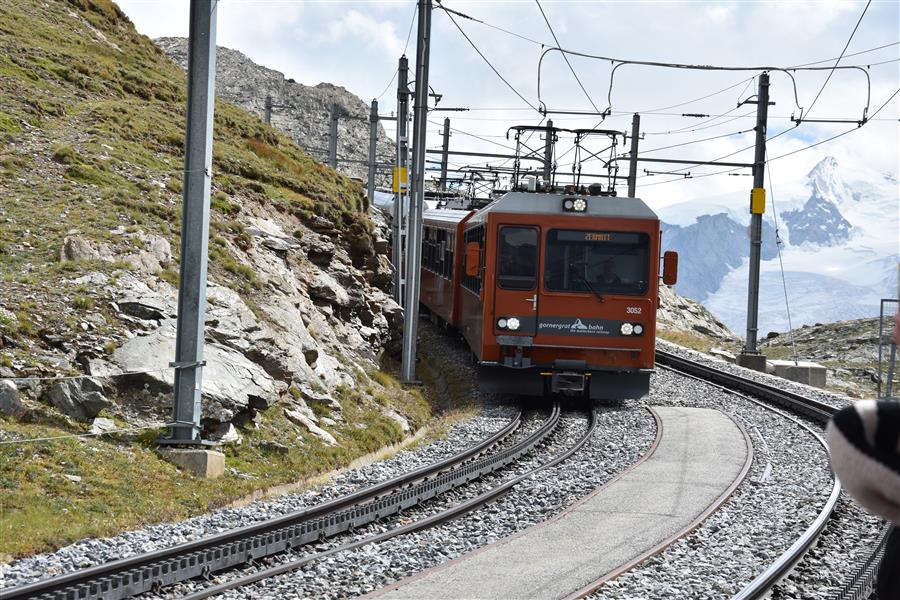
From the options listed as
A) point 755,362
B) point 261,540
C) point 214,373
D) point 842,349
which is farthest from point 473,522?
point 842,349

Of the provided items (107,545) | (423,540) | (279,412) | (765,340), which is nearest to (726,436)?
(279,412)

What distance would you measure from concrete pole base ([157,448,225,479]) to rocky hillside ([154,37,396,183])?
107755 millimetres

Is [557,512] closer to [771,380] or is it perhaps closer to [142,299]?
[142,299]

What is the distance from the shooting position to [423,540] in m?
7.82

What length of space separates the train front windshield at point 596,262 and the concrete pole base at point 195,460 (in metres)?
7.52

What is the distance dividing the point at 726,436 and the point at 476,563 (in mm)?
7627

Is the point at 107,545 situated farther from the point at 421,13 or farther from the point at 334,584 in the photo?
the point at 421,13

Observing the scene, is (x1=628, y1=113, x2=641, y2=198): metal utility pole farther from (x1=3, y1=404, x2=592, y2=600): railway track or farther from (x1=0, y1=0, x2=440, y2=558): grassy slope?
(x1=3, y1=404, x2=592, y2=600): railway track

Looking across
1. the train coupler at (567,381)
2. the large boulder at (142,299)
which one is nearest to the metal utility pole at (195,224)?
the large boulder at (142,299)

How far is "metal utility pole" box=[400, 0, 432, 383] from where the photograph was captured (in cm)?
1741

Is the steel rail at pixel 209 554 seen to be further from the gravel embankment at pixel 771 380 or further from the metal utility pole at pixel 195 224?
the gravel embankment at pixel 771 380

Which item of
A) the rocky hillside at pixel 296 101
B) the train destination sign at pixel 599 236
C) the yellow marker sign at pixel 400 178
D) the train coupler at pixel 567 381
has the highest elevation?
the rocky hillside at pixel 296 101

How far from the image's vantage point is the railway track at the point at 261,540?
583 centimetres

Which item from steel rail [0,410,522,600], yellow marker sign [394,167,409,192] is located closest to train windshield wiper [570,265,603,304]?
yellow marker sign [394,167,409,192]
